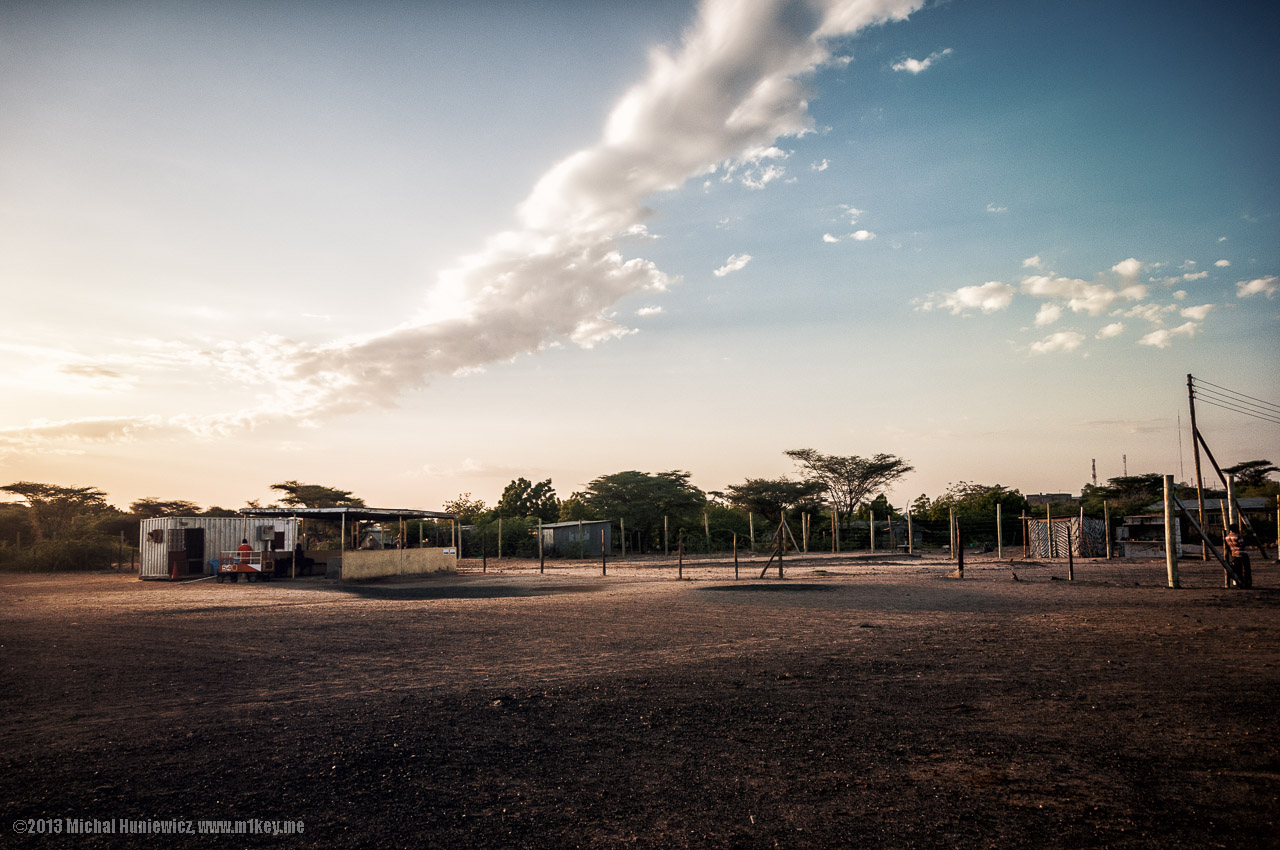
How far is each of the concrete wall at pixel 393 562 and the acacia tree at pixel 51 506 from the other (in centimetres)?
3150

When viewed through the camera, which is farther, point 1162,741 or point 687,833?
point 1162,741

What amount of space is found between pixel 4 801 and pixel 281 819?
6.30ft

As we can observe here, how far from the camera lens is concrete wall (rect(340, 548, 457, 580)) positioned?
92.5ft

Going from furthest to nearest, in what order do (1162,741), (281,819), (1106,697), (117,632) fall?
1. (117,632)
2. (1106,697)
3. (1162,741)
4. (281,819)

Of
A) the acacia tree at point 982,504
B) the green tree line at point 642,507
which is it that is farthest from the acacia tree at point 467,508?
the acacia tree at point 982,504

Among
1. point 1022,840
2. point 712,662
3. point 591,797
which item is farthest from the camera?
point 712,662

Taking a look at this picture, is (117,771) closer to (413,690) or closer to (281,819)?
(281,819)

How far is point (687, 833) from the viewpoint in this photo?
3.98m

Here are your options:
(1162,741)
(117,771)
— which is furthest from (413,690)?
(1162,741)

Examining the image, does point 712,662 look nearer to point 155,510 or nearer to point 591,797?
point 591,797

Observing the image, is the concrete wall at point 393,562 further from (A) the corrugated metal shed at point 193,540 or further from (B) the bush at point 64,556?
(B) the bush at point 64,556

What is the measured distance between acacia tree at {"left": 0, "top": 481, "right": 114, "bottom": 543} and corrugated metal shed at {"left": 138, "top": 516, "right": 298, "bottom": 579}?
22.0m

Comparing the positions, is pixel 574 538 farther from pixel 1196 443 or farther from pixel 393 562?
pixel 1196 443

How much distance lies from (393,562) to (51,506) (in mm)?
38392
